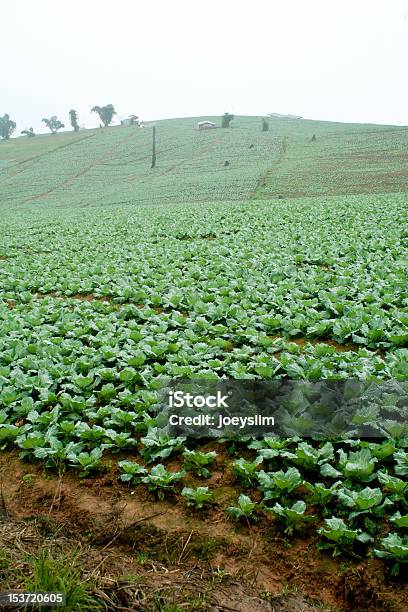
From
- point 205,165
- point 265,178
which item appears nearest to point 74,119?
point 205,165

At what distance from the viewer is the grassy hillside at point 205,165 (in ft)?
155

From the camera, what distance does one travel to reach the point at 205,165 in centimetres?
6825

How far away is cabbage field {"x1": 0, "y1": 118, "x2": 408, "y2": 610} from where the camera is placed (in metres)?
4.22

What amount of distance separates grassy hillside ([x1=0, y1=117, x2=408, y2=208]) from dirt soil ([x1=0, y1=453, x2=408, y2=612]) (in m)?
39.7

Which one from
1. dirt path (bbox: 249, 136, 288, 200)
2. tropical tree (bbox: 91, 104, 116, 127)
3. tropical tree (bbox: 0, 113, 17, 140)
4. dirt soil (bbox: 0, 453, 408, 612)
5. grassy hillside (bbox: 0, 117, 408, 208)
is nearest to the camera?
dirt soil (bbox: 0, 453, 408, 612)

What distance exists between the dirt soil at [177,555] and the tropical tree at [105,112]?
14096 cm

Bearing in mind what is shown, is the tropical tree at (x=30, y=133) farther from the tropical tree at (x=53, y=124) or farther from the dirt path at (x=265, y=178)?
the dirt path at (x=265, y=178)

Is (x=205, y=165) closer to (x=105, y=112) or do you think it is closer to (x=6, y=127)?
(x=105, y=112)

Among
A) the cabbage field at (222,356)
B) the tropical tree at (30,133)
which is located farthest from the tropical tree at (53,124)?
the cabbage field at (222,356)

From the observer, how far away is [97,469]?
5.06 m

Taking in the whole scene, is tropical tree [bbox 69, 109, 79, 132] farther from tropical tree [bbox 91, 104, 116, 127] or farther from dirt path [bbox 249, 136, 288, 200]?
dirt path [bbox 249, 136, 288, 200]

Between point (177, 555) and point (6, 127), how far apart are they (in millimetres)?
159349

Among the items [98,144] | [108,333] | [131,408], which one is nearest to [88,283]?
[108,333]

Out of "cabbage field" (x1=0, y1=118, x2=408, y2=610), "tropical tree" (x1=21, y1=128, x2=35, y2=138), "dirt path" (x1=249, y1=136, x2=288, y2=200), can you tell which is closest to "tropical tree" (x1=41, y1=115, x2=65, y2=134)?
"tropical tree" (x1=21, y1=128, x2=35, y2=138)
